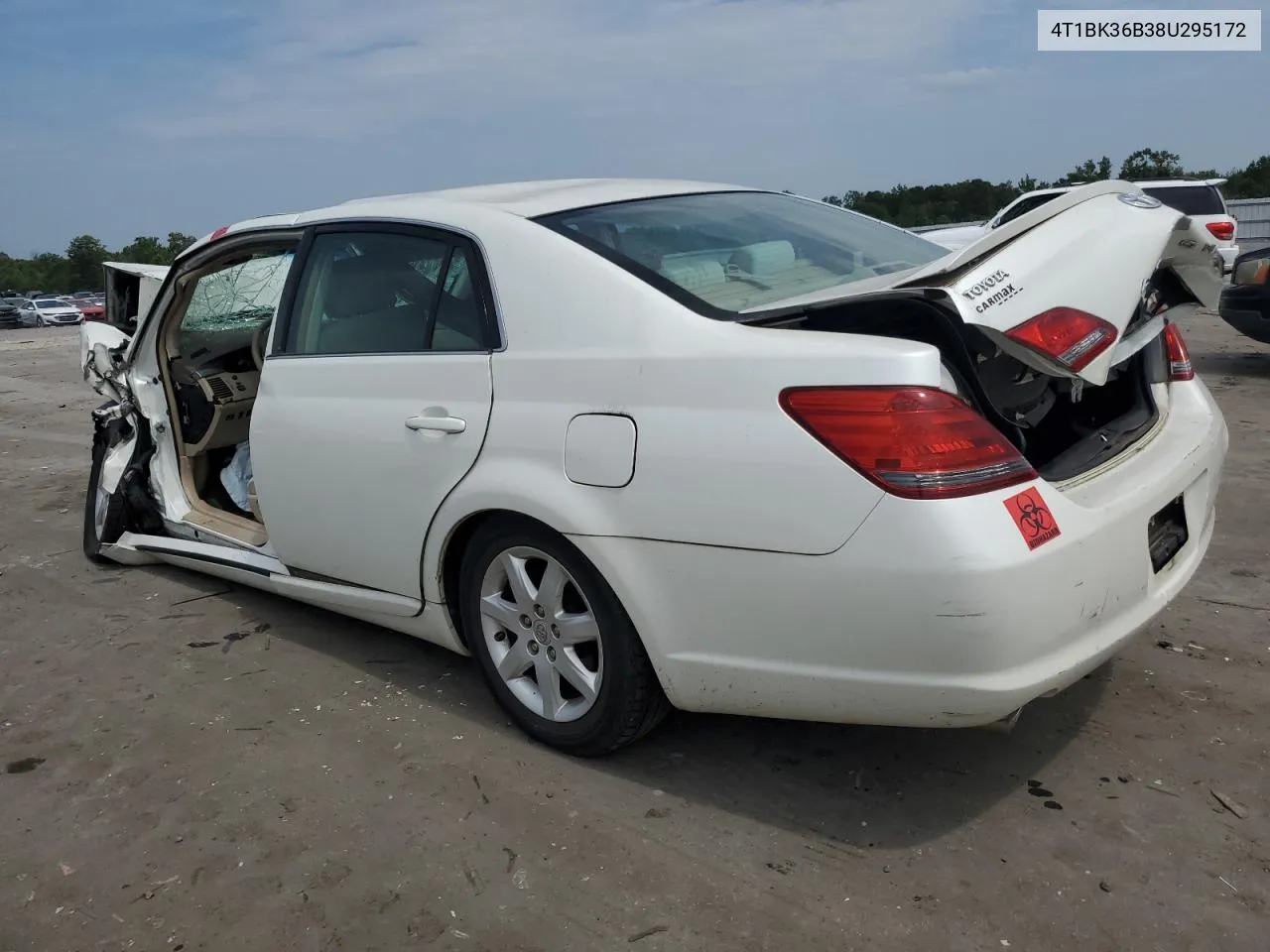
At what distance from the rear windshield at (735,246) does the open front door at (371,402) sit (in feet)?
1.52

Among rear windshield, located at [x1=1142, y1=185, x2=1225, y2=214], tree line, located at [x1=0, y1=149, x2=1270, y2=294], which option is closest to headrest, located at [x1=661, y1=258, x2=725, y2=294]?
rear windshield, located at [x1=1142, y1=185, x2=1225, y2=214]

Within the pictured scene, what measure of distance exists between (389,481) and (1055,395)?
2.01 m

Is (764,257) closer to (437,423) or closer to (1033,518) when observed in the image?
(437,423)

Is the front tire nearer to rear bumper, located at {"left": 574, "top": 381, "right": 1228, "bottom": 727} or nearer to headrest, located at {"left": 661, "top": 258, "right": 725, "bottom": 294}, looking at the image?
rear bumper, located at {"left": 574, "top": 381, "right": 1228, "bottom": 727}

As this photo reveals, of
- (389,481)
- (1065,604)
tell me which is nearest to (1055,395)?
(1065,604)

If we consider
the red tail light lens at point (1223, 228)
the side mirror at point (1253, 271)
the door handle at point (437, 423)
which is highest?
the door handle at point (437, 423)

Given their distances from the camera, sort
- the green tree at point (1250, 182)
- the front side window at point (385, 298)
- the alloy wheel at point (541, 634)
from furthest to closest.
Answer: the green tree at point (1250, 182) < the front side window at point (385, 298) < the alloy wheel at point (541, 634)

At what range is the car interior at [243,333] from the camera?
3543 mm

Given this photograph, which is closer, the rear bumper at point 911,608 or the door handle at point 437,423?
the rear bumper at point 911,608

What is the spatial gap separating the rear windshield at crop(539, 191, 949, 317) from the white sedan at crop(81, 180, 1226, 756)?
0.02 m

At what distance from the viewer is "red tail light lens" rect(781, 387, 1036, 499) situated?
231 centimetres

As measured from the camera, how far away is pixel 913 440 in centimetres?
233

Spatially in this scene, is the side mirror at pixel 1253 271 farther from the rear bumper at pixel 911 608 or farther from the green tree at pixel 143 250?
the green tree at pixel 143 250

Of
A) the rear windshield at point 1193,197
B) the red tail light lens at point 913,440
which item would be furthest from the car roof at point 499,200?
the rear windshield at point 1193,197
